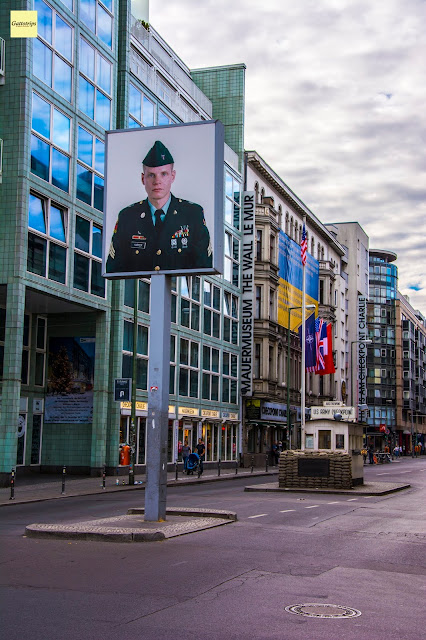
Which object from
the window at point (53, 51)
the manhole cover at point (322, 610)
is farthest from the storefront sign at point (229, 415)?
the manhole cover at point (322, 610)

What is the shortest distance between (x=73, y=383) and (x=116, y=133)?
73.4ft

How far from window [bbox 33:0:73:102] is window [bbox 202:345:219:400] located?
2166cm

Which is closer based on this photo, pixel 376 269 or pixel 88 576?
pixel 88 576

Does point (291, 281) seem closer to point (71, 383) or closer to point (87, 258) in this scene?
point (71, 383)

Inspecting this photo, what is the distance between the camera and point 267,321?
198 feet

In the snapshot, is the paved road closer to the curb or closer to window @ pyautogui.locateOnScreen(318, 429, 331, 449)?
the curb

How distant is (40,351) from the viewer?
38.8m

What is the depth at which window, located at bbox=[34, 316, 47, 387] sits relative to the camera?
38719 mm

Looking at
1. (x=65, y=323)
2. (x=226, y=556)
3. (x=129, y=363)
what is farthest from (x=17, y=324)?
(x=226, y=556)

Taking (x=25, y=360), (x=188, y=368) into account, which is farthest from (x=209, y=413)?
(x=25, y=360)

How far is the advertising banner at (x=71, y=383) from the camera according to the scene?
1508 inches

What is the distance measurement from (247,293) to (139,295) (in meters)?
18.1

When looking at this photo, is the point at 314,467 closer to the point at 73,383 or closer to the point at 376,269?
the point at 73,383

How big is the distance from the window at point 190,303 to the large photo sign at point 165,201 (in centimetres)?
2988
